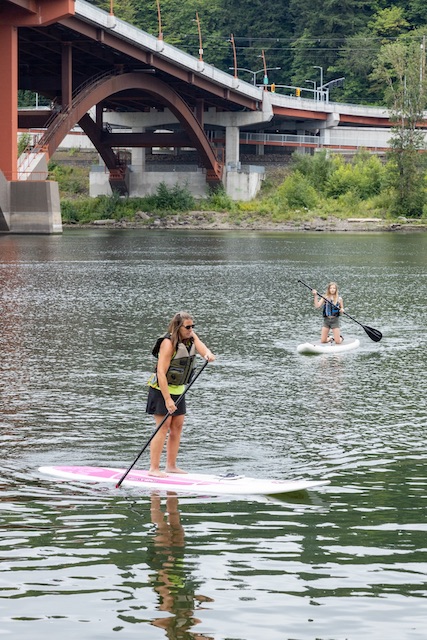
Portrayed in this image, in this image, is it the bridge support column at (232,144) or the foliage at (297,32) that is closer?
the bridge support column at (232,144)

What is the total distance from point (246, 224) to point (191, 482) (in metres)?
88.4

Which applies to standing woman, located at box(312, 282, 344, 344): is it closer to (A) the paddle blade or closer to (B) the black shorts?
(A) the paddle blade

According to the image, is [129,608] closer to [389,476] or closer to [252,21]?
[389,476]

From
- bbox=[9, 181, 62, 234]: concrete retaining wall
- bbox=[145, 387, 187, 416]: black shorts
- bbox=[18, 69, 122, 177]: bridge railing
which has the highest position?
bbox=[18, 69, 122, 177]: bridge railing

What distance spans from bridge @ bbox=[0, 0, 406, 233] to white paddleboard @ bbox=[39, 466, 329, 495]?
5514cm

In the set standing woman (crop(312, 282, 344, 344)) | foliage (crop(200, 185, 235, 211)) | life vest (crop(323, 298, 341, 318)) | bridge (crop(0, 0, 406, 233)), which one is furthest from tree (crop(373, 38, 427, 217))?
life vest (crop(323, 298, 341, 318))

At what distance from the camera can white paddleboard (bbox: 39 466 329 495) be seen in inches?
512

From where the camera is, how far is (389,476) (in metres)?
14.1

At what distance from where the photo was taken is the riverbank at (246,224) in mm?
95938

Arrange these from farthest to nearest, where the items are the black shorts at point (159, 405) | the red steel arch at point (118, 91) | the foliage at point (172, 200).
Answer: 1. the foliage at point (172, 200)
2. the red steel arch at point (118, 91)
3. the black shorts at point (159, 405)

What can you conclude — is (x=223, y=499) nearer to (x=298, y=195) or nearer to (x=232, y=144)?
(x=298, y=195)

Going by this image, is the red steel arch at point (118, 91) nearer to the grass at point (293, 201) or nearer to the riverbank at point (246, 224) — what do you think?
the grass at point (293, 201)

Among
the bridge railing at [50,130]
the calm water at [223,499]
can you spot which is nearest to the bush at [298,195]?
the bridge railing at [50,130]

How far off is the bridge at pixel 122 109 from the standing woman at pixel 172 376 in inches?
2161
